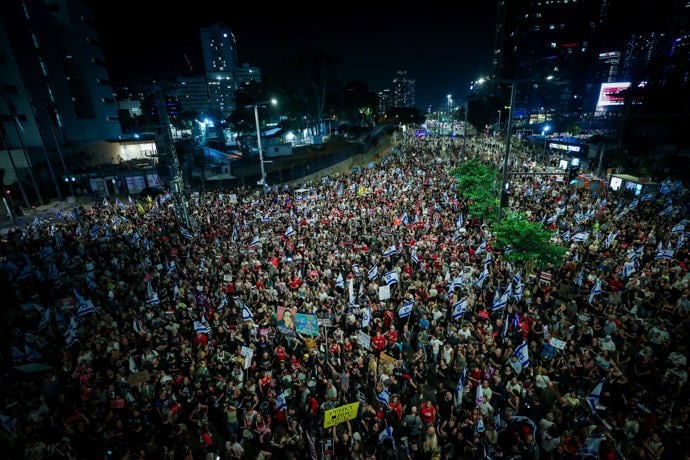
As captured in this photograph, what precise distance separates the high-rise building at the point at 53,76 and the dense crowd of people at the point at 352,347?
100ft

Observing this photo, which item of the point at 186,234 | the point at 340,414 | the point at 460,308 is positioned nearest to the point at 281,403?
the point at 340,414

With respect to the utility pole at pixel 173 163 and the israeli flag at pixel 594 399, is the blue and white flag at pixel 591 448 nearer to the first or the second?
the israeli flag at pixel 594 399

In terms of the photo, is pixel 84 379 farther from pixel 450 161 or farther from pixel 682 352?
pixel 450 161

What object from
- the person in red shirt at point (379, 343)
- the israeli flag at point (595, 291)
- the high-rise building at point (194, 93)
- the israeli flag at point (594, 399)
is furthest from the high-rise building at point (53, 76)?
the high-rise building at point (194, 93)

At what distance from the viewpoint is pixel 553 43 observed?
5566 inches

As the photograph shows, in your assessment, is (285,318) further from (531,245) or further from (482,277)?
(531,245)

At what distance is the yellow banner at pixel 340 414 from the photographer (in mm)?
7056

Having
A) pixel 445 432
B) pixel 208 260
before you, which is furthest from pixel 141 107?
pixel 445 432

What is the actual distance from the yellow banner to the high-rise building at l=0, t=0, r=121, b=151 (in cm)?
4102

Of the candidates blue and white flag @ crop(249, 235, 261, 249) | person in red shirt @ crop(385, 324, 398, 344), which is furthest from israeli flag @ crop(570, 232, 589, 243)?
blue and white flag @ crop(249, 235, 261, 249)

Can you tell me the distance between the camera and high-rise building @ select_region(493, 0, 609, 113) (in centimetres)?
13379

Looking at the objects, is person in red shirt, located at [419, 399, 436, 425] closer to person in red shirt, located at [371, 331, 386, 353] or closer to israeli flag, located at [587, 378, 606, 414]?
person in red shirt, located at [371, 331, 386, 353]

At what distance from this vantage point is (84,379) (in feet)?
30.6

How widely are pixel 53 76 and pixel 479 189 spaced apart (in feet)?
179
